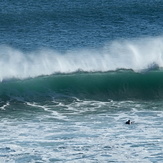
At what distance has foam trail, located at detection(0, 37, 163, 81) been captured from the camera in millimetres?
69438

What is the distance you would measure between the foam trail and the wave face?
1327 millimetres

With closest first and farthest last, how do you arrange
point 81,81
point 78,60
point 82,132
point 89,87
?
point 82,132, point 89,87, point 81,81, point 78,60

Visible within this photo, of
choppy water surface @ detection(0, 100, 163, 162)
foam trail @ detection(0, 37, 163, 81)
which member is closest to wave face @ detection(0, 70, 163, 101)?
foam trail @ detection(0, 37, 163, 81)

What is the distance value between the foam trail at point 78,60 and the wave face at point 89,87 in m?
1.33

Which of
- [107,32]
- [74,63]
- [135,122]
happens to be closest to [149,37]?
[107,32]

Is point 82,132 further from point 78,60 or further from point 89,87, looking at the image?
point 78,60

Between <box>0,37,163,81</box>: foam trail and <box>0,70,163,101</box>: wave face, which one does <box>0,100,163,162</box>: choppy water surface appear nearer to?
<box>0,70,163,101</box>: wave face

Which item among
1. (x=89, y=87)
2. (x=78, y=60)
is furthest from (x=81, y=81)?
(x=78, y=60)

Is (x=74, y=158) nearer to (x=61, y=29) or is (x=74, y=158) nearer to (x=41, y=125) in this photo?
(x=41, y=125)

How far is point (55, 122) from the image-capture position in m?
57.8

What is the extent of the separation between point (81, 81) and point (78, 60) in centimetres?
468

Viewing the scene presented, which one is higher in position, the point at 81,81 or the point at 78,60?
the point at 78,60

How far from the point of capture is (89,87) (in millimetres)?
66562

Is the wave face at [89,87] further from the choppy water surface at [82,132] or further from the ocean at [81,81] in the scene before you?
the choppy water surface at [82,132]
